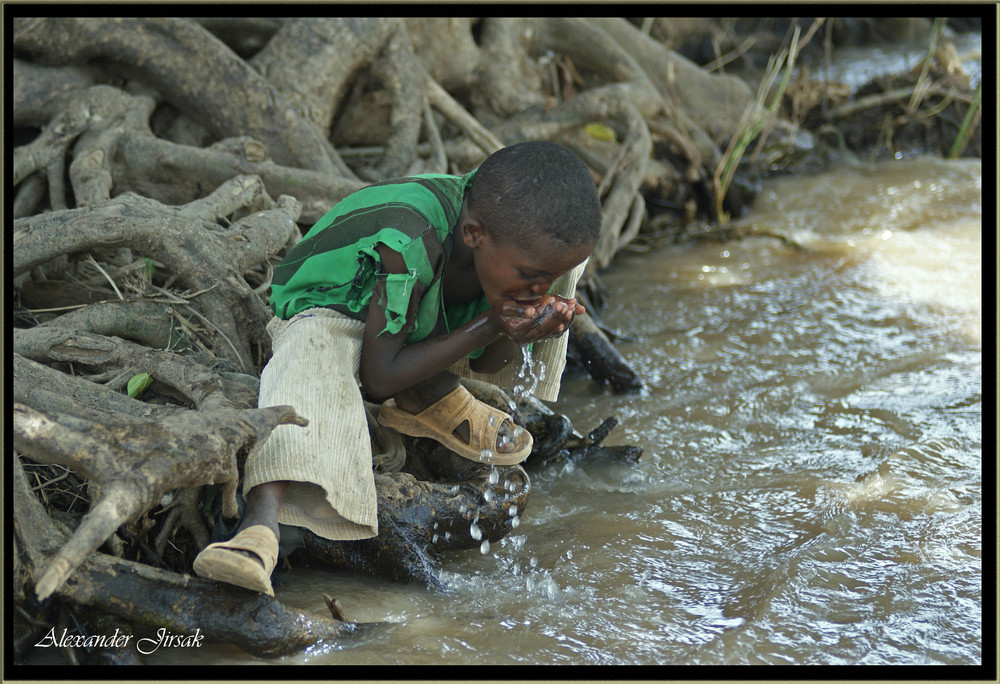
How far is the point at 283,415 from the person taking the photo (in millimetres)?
2043

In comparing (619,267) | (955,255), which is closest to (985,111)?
(955,255)

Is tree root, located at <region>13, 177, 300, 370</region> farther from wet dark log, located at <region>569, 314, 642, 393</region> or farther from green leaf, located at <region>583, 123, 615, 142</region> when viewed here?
green leaf, located at <region>583, 123, 615, 142</region>

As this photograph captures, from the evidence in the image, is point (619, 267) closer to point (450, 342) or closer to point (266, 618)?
point (450, 342)

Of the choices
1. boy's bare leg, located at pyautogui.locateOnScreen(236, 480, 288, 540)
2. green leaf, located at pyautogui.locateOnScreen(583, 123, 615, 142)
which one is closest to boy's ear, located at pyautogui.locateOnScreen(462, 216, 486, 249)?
boy's bare leg, located at pyautogui.locateOnScreen(236, 480, 288, 540)

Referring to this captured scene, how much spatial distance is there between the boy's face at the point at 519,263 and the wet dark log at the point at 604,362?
1.71 m

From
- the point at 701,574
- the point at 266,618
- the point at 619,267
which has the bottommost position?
the point at 619,267

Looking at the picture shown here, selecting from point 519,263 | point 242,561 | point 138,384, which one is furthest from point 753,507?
point 138,384

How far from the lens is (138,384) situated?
2498 millimetres

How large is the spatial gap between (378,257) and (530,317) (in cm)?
46

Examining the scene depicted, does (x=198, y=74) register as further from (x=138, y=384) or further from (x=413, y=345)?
(x=413, y=345)

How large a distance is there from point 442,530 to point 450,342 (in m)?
0.66

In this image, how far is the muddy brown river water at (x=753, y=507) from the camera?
2150 mm

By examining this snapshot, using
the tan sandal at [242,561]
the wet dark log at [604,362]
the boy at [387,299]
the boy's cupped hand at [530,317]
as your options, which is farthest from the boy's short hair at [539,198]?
the wet dark log at [604,362]

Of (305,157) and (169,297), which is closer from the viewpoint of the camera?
(169,297)
